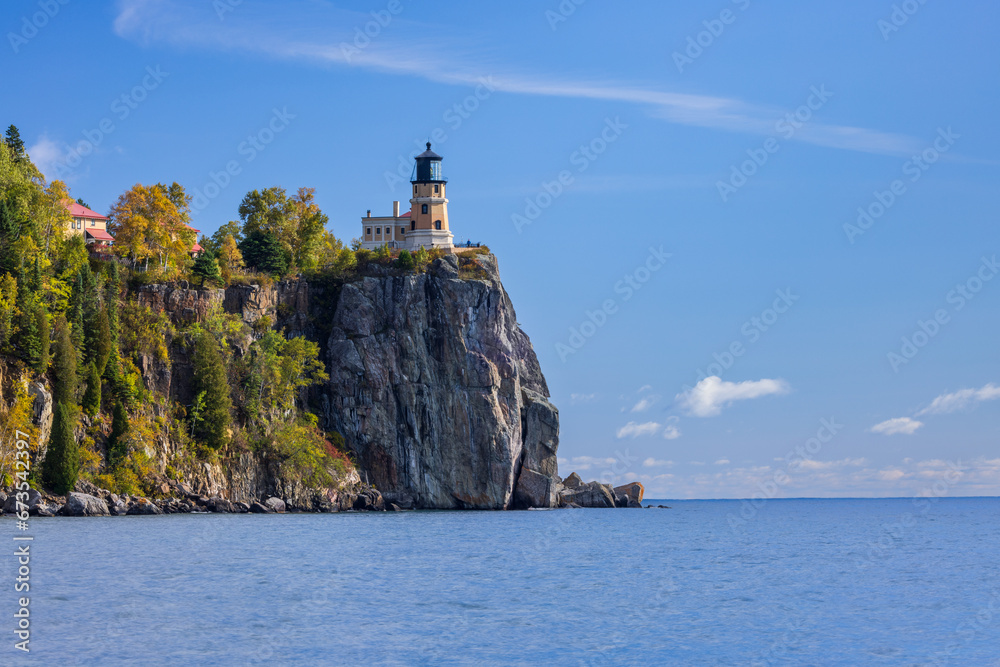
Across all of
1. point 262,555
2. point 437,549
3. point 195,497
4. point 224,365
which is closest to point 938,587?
point 437,549

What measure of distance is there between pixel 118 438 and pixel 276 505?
1541cm

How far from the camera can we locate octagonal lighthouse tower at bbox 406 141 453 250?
12744cm

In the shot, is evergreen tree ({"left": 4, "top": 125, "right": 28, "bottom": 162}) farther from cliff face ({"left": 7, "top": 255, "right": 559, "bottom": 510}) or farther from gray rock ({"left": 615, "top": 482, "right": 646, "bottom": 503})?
gray rock ({"left": 615, "top": 482, "right": 646, "bottom": 503})

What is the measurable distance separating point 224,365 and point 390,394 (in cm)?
1879

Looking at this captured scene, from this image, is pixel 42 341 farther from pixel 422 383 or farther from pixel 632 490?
pixel 632 490

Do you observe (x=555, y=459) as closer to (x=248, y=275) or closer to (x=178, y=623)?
(x=248, y=275)

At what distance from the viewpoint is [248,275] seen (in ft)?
361

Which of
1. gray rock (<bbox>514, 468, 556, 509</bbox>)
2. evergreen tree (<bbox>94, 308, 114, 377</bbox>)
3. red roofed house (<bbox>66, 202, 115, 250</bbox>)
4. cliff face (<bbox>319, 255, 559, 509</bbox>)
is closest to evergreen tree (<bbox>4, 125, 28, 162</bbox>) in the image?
red roofed house (<bbox>66, 202, 115, 250</bbox>)

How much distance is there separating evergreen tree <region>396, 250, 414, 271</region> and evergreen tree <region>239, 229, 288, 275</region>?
41.0ft

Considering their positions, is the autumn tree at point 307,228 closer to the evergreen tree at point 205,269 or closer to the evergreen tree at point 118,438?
the evergreen tree at point 205,269

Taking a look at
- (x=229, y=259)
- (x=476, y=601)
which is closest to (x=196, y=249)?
(x=229, y=259)

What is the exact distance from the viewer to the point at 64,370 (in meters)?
79.6

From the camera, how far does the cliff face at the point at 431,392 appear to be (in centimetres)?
10919

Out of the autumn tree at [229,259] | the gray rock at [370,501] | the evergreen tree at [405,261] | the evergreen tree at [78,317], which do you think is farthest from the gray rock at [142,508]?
the evergreen tree at [405,261]
